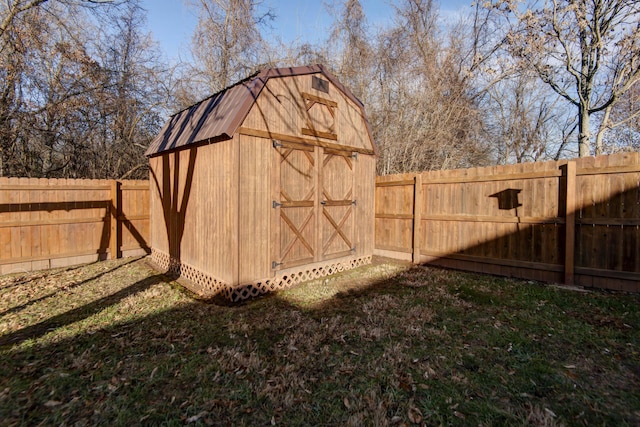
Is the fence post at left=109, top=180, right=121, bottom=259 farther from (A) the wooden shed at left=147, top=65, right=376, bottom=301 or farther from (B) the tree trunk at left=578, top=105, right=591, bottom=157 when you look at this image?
(B) the tree trunk at left=578, top=105, right=591, bottom=157

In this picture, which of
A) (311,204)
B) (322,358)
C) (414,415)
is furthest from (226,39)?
(414,415)

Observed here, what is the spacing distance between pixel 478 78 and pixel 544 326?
11.2m

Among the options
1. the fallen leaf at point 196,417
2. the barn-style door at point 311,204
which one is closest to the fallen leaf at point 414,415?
the fallen leaf at point 196,417

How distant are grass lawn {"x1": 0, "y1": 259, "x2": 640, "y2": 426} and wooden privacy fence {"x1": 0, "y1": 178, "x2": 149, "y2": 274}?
150cm

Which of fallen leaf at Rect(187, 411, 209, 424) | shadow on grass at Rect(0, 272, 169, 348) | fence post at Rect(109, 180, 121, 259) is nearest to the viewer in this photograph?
fallen leaf at Rect(187, 411, 209, 424)

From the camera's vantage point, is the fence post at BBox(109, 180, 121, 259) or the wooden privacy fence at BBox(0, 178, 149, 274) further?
the fence post at BBox(109, 180, 121, 259)

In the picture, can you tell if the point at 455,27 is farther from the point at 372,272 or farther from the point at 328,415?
the point at 328,415

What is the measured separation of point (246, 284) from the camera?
5.12m

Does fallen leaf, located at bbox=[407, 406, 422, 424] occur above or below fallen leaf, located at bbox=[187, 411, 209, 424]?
above

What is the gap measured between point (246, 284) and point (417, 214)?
464cm

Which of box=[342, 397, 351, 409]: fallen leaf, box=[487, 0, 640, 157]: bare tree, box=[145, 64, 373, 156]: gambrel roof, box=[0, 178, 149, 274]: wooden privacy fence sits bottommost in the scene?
box=[342, 397, 351, 409]: fallen leaf

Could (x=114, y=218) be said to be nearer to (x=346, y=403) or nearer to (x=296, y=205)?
(x=296, y=205)

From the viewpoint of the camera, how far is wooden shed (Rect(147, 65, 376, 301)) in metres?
5.08

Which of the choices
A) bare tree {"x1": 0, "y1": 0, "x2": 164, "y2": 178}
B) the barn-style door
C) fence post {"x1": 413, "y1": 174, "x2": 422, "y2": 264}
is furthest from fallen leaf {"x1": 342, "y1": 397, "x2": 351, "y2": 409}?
bare tree {"x1": 0, "y1": 0, "x2": 164, "y2": 178}
